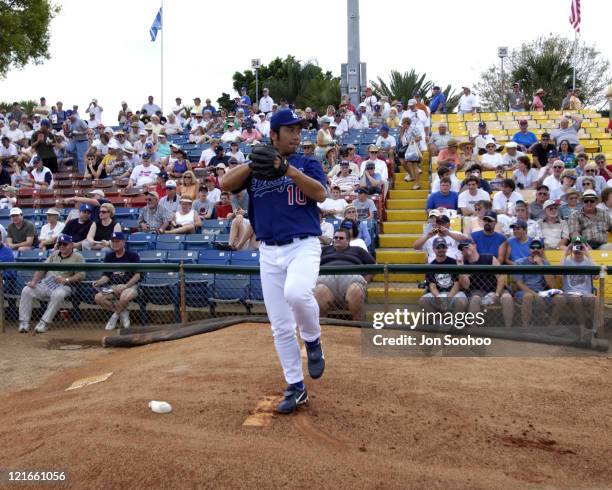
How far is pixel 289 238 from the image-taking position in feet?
16.6

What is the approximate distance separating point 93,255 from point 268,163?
7173mm

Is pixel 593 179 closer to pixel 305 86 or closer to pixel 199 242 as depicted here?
pixel 199 242

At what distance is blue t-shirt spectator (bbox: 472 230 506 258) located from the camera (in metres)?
9.53

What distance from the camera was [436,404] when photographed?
5484 millimetres

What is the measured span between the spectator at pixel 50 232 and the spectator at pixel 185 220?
1.86 metres

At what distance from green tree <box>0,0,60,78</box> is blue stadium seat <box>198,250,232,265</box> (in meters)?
23.5

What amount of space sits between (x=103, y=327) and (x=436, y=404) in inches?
222

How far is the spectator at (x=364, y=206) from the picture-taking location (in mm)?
12289

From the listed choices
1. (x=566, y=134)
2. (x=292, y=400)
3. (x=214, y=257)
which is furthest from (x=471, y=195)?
(x=292, y=400)

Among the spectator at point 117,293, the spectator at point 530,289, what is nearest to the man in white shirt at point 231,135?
the spectator at point 117,293

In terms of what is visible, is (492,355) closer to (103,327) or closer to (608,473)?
(608,473)

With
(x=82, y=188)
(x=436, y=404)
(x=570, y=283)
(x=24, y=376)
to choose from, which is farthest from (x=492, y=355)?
(x=82, y=188)

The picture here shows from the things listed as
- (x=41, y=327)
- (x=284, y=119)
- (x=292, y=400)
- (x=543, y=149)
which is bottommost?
(x=41, y=327)

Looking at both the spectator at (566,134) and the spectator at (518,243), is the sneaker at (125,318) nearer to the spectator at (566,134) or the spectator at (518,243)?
the spectator at (518,243)
